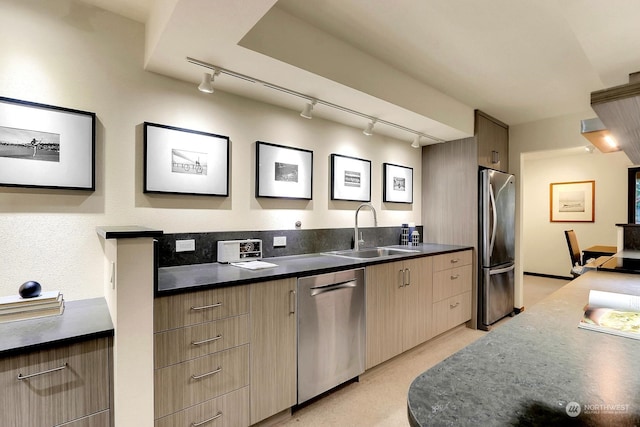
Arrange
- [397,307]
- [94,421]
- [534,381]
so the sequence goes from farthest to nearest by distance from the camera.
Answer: [397,307], [94,421], [534,381]

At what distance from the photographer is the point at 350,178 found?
3.19 m

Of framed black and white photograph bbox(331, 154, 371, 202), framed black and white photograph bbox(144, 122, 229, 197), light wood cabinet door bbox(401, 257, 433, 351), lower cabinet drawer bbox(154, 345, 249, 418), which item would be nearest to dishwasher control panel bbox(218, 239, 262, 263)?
framed black and white photograph bbox(144, 122, 229, 197)

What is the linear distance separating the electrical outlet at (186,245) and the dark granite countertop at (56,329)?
584 mm

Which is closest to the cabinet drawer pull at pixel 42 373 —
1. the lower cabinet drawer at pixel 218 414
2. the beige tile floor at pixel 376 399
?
the lower cabinet drawer at pixel 218 414

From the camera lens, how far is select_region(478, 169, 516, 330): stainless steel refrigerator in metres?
3.55

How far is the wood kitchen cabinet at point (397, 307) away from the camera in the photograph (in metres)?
2.47

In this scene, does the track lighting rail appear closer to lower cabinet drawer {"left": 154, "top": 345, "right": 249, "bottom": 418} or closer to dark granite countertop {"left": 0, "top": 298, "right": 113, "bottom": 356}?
dark granite countertop {"left": 0, "top": 298, "right": 113, "bottom": 356}

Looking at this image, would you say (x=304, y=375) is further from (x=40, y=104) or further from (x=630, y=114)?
(x=40, y=104)

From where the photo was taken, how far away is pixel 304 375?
202 cm

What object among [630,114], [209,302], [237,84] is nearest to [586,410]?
[630,114]

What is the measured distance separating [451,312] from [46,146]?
3.64 metres

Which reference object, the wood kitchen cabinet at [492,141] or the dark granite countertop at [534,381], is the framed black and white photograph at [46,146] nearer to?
the dark granite countertop at [534,381]

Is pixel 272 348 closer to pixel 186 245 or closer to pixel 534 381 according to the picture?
pixel 186 245

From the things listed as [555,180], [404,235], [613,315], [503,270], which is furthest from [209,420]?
[555,180]
